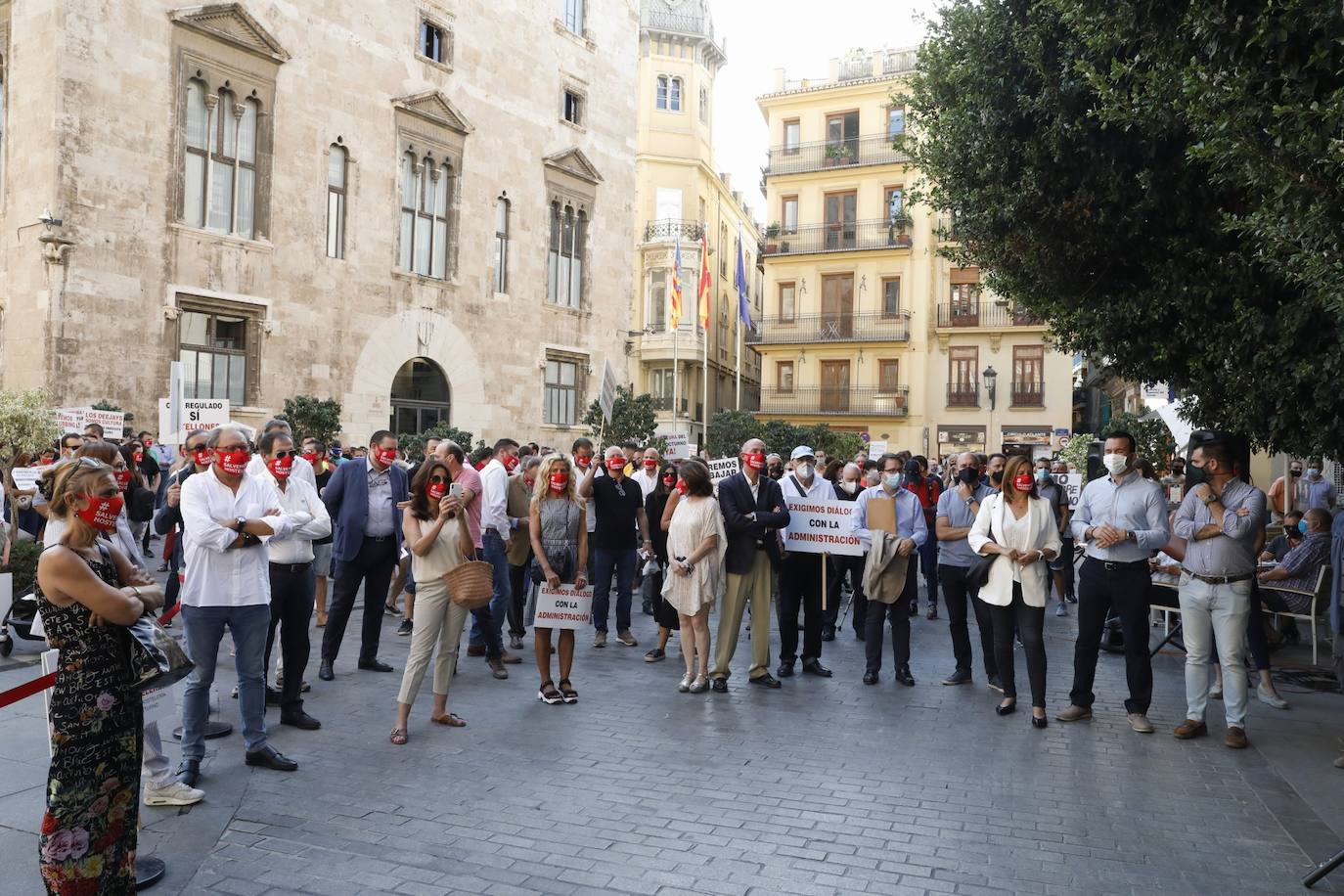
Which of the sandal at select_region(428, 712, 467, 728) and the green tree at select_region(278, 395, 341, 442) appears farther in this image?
the green tree at select_region(278, 395, 341, 442)

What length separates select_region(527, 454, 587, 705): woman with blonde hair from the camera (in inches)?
309

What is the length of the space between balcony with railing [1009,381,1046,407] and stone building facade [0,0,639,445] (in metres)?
18.5

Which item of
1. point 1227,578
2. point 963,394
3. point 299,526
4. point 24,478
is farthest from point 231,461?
point 963,394

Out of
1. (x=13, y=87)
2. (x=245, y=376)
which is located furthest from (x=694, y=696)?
(x=13, y=87)

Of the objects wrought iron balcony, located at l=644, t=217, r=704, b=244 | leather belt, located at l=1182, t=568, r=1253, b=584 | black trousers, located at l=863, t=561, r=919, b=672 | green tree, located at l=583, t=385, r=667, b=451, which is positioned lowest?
black trousers, located at l=863, t=561, r=919, b=672

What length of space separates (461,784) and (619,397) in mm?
20396

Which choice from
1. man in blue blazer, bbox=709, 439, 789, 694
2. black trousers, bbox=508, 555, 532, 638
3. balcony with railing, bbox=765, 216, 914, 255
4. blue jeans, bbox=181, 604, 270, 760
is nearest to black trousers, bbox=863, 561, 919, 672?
man in blue blazer, bbox=709, 439, 789, 694

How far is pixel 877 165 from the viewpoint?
43.5 m

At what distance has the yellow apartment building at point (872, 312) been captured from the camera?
42.1 m

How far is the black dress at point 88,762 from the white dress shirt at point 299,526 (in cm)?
237

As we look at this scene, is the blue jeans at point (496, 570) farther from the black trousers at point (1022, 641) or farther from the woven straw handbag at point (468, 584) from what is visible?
the black trousers at point (1022, 641)

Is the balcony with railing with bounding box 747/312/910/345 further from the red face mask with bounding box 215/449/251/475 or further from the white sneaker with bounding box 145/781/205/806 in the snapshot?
the white sneaker with bounding box 145/781/205/806

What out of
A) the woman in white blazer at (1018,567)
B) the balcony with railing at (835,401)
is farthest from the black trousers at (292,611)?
the balcony with railing at (835,401)

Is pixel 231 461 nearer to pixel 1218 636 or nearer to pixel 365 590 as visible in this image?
pixel 365 590
